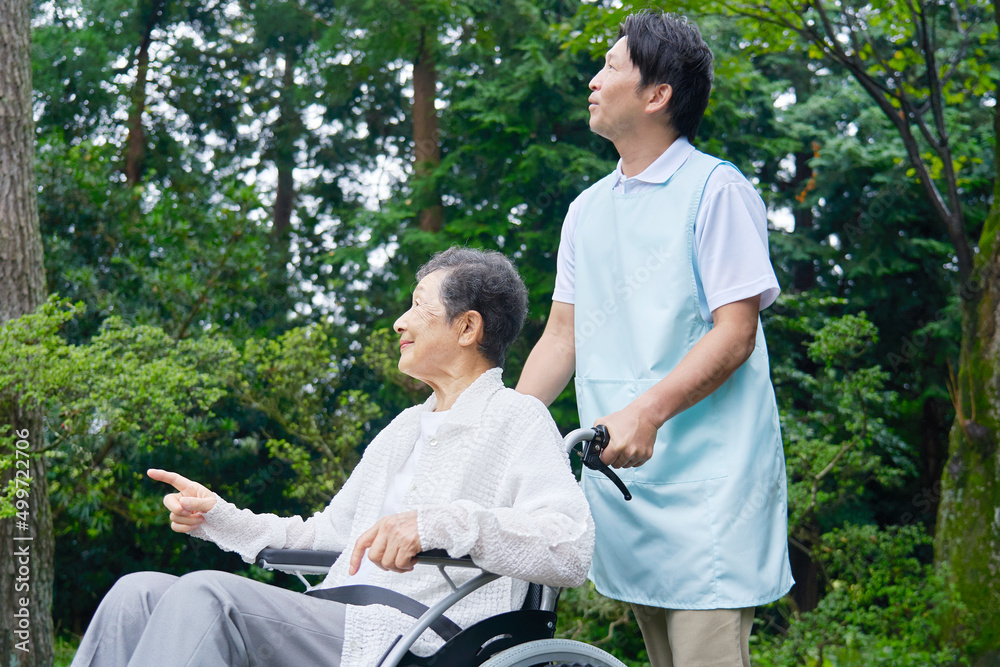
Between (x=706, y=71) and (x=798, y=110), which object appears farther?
(x=798, y=110)

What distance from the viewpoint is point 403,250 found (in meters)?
6.97

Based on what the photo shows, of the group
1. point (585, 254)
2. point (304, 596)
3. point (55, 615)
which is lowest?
point (55, 615)

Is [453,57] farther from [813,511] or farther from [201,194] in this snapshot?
[813,511]

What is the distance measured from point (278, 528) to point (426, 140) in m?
5.95

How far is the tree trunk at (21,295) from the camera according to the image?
4.04 meters

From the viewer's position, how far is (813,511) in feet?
18.0

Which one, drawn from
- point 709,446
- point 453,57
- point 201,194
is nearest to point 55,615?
point 201,194

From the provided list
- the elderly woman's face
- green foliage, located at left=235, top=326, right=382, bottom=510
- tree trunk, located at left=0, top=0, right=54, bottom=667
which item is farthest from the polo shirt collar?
green foliage, located at left=235, top=326, right=382, bottom=510

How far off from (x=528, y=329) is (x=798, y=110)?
10.5ft

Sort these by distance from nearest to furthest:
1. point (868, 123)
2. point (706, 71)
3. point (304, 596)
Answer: point (304, 596), point (706, 71), point (868, 123)

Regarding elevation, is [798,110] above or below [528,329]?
above

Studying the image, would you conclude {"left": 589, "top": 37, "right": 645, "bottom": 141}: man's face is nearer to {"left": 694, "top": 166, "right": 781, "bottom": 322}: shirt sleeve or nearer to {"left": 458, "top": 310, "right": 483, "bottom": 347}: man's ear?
{"left": 694, "top": 166, "right": 781, "bottom": 322}: shirt sleeve

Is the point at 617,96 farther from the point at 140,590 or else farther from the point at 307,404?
the point at 307,404

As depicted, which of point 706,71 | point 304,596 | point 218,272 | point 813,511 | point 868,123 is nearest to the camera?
point 304,596
